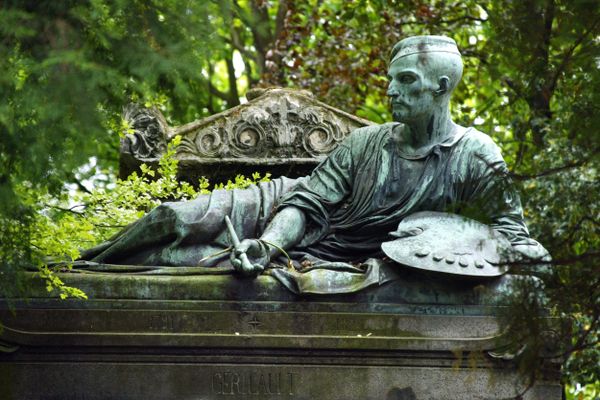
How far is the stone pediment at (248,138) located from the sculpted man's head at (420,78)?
11.2 ft

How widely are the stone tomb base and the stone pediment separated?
162 inches

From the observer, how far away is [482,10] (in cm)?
2230

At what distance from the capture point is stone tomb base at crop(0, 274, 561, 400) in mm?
12031

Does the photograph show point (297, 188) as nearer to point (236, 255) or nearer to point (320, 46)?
point (236, 255)

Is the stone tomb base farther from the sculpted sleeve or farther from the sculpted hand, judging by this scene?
the sculpted sleeve

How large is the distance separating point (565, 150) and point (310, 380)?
566 cm

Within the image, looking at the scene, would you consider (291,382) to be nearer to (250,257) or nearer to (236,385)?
(236,385)

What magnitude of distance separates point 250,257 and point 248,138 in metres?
4.13

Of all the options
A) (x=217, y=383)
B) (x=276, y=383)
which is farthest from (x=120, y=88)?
(x=276, y=383)

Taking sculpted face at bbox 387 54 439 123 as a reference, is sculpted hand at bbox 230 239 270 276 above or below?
below

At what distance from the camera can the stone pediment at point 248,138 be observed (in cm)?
1639

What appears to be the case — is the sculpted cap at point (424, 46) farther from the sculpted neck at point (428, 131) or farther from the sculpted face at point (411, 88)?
the sculpted neck at point (428, 131)

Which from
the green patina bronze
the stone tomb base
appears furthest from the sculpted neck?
the stone tomb base

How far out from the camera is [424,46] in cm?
1295
